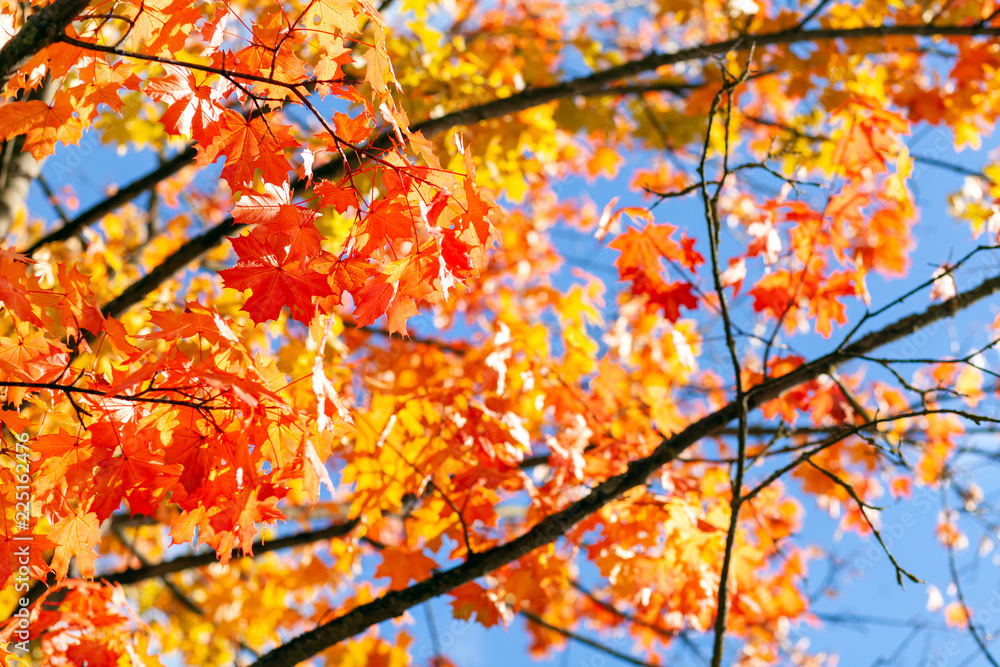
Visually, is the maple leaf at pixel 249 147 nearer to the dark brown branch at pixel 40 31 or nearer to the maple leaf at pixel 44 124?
the dark brown branch at pixel 40 31

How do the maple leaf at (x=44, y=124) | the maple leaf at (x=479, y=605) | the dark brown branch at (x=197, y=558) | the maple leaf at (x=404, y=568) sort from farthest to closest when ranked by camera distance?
the dark brown branch at (x=197, y=558) < the maple leaf at (x=404, y=568) < the maple leaf at (x=479, y=605) < the maple leaf at (x=44, y=124)

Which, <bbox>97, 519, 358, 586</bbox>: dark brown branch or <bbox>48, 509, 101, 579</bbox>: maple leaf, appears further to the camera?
<bbox>97, 519, 358, 586</bbox>: dark brown branch

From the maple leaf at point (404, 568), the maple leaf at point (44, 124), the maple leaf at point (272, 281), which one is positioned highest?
the maple leaf at point (44, 124)

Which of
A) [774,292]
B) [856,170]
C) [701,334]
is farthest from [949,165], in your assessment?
[701,334]

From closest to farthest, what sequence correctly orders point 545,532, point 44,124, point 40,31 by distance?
point 40,31 → point 44,124 → point 545,532

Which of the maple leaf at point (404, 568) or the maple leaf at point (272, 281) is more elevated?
the maple leaf at point (272, 281)

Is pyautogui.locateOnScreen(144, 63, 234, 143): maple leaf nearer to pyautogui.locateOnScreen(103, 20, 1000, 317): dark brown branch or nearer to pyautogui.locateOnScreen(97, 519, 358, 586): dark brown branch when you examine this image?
pyautogui.locateOnScreen(103, 20, 1000, 317): dark brown branch

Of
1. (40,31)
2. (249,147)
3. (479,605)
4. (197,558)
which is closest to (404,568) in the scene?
(479,605)

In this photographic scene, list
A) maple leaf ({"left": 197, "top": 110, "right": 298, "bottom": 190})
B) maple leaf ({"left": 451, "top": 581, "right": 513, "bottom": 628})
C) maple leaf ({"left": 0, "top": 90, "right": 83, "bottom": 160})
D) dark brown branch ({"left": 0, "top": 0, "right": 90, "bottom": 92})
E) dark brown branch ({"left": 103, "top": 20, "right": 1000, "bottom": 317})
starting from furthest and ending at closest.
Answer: dark brown branch ({"left": 103, "top": 20, "right": 1000, "bottom": 317})
maple leaf ({"left": 451, "top": 581, "right": 513, "bottom": 628})
maple leaf ({"left": 0, "top": 90, "right": 83, "bottom": 160})
maple leaf ({"left": 197, "top": 110, "right": 298, "bottom": 190})
dark brown branch ({"left": 0, "top": 0, "right": 90, "bottom": 92})

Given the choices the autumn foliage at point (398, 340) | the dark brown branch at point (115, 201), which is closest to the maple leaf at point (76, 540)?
the autumn foliage at point (398, 340)

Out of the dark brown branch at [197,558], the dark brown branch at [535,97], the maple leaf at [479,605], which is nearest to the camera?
the maple leaf at [479,605]

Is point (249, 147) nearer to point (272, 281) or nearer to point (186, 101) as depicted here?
point (186, 101)

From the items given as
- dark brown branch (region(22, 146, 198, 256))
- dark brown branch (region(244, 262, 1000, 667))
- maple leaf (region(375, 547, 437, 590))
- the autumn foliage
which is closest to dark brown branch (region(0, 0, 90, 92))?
the autumn foliage

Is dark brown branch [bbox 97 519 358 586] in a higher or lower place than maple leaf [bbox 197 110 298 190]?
lower
